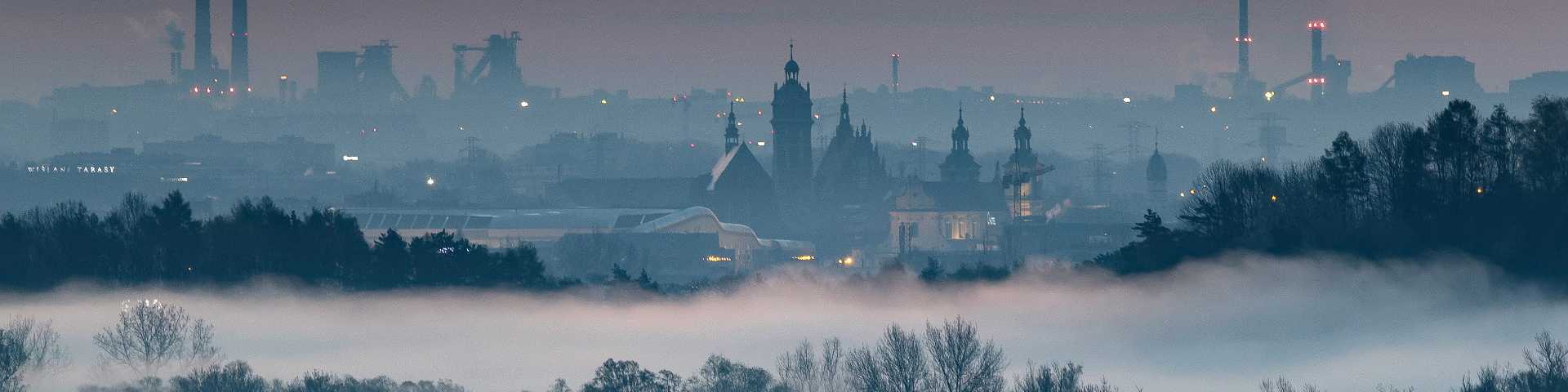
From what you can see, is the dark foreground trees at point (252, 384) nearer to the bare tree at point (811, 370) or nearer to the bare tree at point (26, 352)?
the bare tree at point (26, 352)

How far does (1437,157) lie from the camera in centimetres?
11850

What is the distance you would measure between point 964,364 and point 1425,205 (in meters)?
28.5

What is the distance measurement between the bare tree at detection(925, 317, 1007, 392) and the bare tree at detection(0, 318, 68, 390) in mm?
30529

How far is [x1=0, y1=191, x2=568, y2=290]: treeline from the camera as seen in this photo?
127438mm

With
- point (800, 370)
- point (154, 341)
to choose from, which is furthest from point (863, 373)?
point (154, 341)

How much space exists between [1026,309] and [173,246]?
38.3 m

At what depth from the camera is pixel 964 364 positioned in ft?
316

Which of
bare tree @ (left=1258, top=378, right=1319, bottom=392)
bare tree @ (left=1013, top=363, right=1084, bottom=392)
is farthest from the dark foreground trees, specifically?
bare tree @ (left=1258, top=378, right=1319, bottom=392)

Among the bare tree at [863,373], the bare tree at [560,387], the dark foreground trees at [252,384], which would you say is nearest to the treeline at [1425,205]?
the bare tree at [863,373]

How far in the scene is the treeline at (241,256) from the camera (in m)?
127

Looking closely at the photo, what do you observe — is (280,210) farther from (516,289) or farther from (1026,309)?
(1026,309)

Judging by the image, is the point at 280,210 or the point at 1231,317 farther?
the point at 280,210

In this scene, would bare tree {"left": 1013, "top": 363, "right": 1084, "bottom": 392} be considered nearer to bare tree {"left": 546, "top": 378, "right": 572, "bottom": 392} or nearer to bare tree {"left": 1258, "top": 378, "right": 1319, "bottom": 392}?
bare tree {"left": 1258, "top": 378, "right": 1319, "bottom": 392}

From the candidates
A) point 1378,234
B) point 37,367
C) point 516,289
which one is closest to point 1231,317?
point 1378,234
